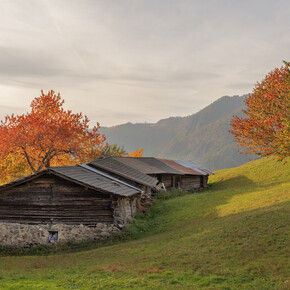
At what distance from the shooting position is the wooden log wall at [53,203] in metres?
21.4

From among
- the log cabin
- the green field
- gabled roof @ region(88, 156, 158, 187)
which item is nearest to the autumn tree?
the green field

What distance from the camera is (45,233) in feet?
70.3

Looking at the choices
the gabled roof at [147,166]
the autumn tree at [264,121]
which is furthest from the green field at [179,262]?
the gabled roof at [147,166]

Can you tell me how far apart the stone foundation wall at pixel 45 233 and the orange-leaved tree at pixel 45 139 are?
1658 cm

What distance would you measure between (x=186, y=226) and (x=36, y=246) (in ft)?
35.4

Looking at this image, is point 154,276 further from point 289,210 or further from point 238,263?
point 289,210

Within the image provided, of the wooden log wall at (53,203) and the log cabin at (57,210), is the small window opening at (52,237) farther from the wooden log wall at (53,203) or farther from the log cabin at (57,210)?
the wooden log wall at (53,203)

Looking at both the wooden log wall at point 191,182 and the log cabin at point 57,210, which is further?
the wooden log wall at point 191,182

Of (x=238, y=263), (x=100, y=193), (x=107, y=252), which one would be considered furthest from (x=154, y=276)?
(x=100, y=193)

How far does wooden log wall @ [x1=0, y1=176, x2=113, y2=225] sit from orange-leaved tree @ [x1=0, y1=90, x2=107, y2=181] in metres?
15.6

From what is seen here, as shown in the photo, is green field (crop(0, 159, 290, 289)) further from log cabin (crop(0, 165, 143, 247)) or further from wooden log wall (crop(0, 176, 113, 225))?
wooden log wall (crop(0, 176, 113, 225))

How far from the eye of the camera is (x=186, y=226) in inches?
869

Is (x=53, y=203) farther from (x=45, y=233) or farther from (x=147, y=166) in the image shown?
(x=147, y=166)

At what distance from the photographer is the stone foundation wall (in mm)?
21016
